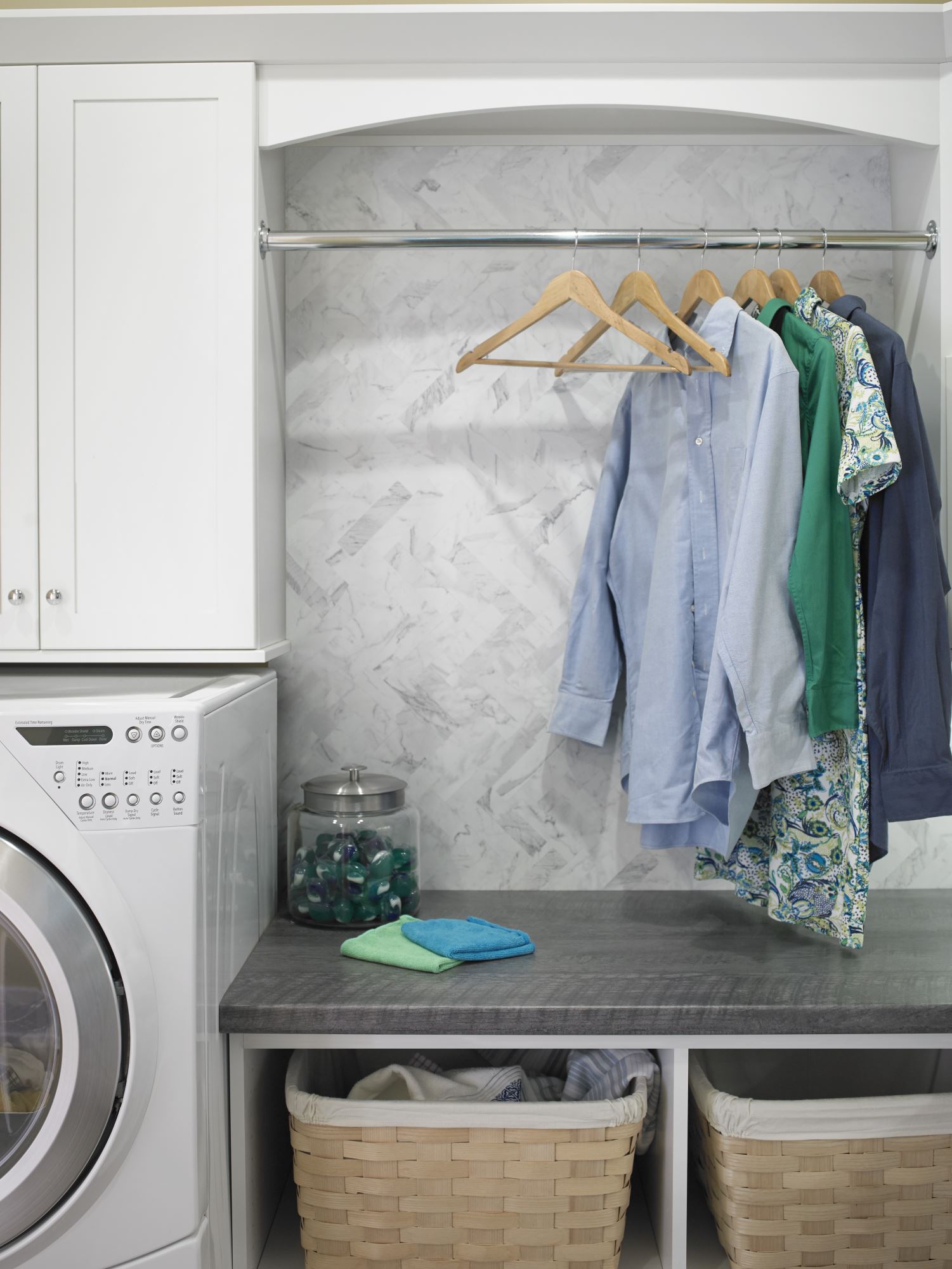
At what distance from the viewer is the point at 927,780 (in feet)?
5.07

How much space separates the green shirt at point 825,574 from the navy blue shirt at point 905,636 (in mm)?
40

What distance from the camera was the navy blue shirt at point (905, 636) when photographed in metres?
1.55

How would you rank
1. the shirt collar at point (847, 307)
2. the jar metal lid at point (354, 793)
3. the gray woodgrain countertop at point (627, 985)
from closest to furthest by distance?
1. the gray woodgrain countertop at point (627, 985)
2. the shirt collar at point (847, 307)
3. the jar metal lid at point (354, 793)

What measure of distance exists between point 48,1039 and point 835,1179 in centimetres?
117

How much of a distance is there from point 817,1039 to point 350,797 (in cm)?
86

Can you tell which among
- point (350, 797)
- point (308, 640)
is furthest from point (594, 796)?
point (308, 640)

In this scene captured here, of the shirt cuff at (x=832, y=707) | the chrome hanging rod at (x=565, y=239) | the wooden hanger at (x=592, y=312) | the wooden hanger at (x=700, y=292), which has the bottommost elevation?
the shirt cuff at (x=832, y=707)

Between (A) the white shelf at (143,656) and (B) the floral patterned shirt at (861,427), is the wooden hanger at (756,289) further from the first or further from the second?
(A) the white shelf at (143,656)

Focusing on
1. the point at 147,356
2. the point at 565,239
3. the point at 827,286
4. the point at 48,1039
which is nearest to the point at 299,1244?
Answer: the point at 48,1039

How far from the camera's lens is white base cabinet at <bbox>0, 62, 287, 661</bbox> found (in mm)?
1674

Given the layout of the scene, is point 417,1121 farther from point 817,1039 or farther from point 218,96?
point 218,96

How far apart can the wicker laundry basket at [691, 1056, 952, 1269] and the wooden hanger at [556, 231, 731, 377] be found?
3.86 ft

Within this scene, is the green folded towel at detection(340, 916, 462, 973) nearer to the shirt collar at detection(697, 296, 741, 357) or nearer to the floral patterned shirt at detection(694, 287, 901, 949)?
the floral patterned shirt at detection(694, 287, 901, 949)

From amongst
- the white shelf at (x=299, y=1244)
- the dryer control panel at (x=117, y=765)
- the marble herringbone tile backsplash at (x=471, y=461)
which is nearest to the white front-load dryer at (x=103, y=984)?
the dryer control panel at (x=117, y=765)
